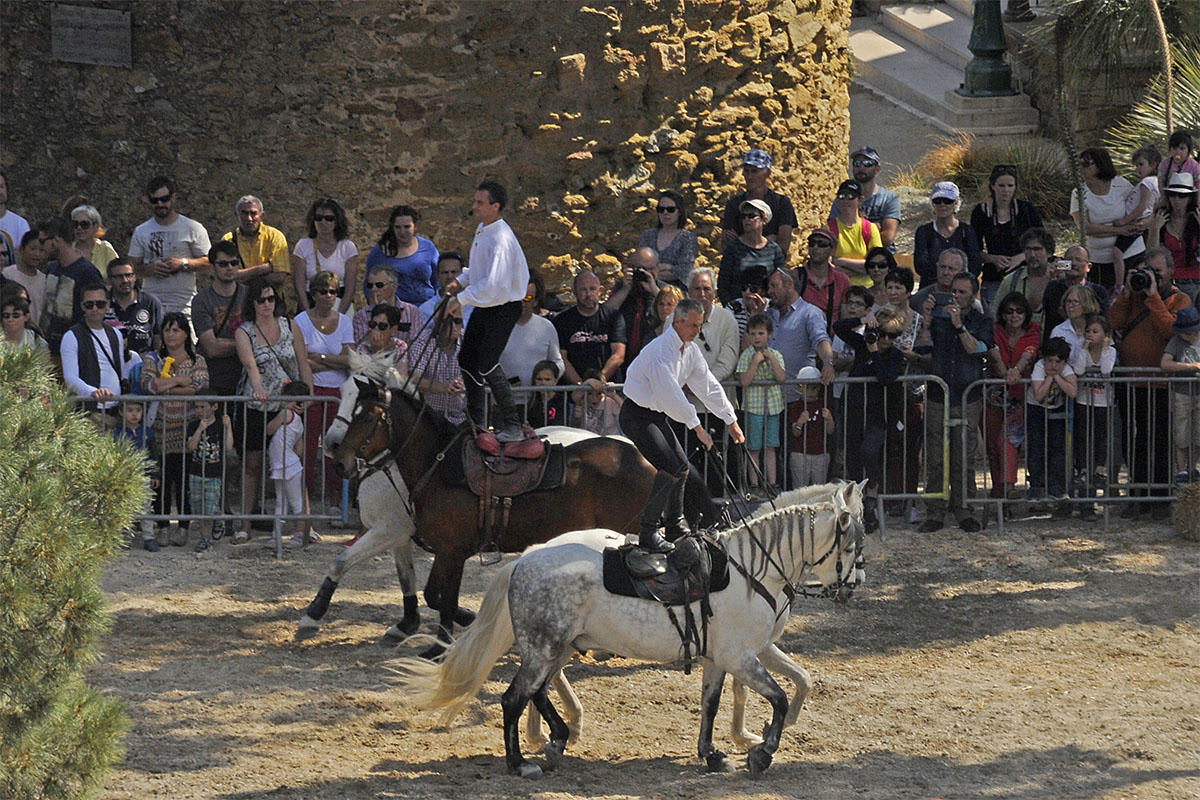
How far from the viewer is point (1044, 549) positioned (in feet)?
40.3

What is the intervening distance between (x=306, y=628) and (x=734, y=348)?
404cm

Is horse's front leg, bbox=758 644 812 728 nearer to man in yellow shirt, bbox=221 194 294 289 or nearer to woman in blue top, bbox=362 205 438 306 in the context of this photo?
woman in blue top, bbox=362 205 438 306

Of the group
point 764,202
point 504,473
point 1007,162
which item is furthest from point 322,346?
point 1007,162

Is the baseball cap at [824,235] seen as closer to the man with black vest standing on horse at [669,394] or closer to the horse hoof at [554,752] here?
the man with black vest standing on horse at [669,394]

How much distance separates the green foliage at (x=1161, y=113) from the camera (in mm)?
17625

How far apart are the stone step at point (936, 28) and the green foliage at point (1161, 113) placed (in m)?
6.78

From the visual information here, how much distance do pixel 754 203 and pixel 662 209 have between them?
32.0 inches

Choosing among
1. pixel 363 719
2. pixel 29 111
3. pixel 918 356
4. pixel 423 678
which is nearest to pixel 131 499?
pixel 423 678

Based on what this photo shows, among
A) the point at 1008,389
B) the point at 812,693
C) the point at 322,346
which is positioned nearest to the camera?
the point at 812,693

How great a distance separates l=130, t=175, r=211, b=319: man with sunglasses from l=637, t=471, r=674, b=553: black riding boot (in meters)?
6.31

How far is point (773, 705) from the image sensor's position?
805 cm

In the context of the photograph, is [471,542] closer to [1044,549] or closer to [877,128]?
[1044,549]

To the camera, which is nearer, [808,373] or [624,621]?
[624,621]

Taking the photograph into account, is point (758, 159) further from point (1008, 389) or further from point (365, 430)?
point (365, 430)
